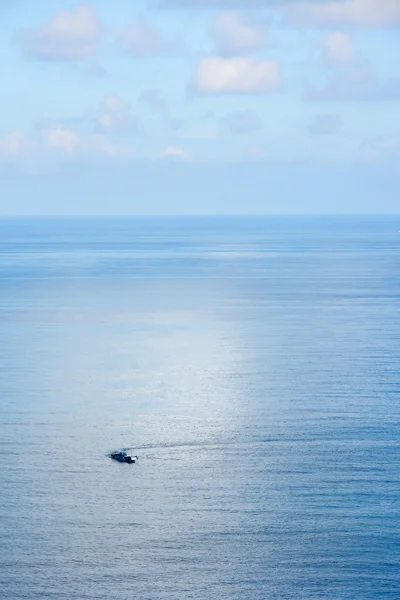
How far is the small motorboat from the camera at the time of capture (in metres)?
64.2

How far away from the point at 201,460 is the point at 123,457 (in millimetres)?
5059

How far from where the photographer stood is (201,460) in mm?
65125

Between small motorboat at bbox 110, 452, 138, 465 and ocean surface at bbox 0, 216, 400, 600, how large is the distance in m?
0.65

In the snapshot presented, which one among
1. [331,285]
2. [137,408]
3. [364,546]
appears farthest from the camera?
[331,285]

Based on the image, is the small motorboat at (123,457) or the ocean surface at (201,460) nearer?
the ocean surface at (201,460)

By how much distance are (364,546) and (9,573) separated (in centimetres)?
1790

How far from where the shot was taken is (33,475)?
2429 inches

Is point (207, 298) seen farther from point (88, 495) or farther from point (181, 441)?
point (88, 495)

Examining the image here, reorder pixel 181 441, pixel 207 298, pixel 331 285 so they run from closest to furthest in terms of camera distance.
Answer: pixel 181 441
pixel 207 298
pixel 331 285

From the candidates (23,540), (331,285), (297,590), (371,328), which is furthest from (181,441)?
(331,285)

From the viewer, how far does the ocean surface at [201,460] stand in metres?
49.3

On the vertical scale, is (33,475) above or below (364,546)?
above

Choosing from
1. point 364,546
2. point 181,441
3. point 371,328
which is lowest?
point 364,546

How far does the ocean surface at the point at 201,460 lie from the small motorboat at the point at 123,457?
A: 65cm
